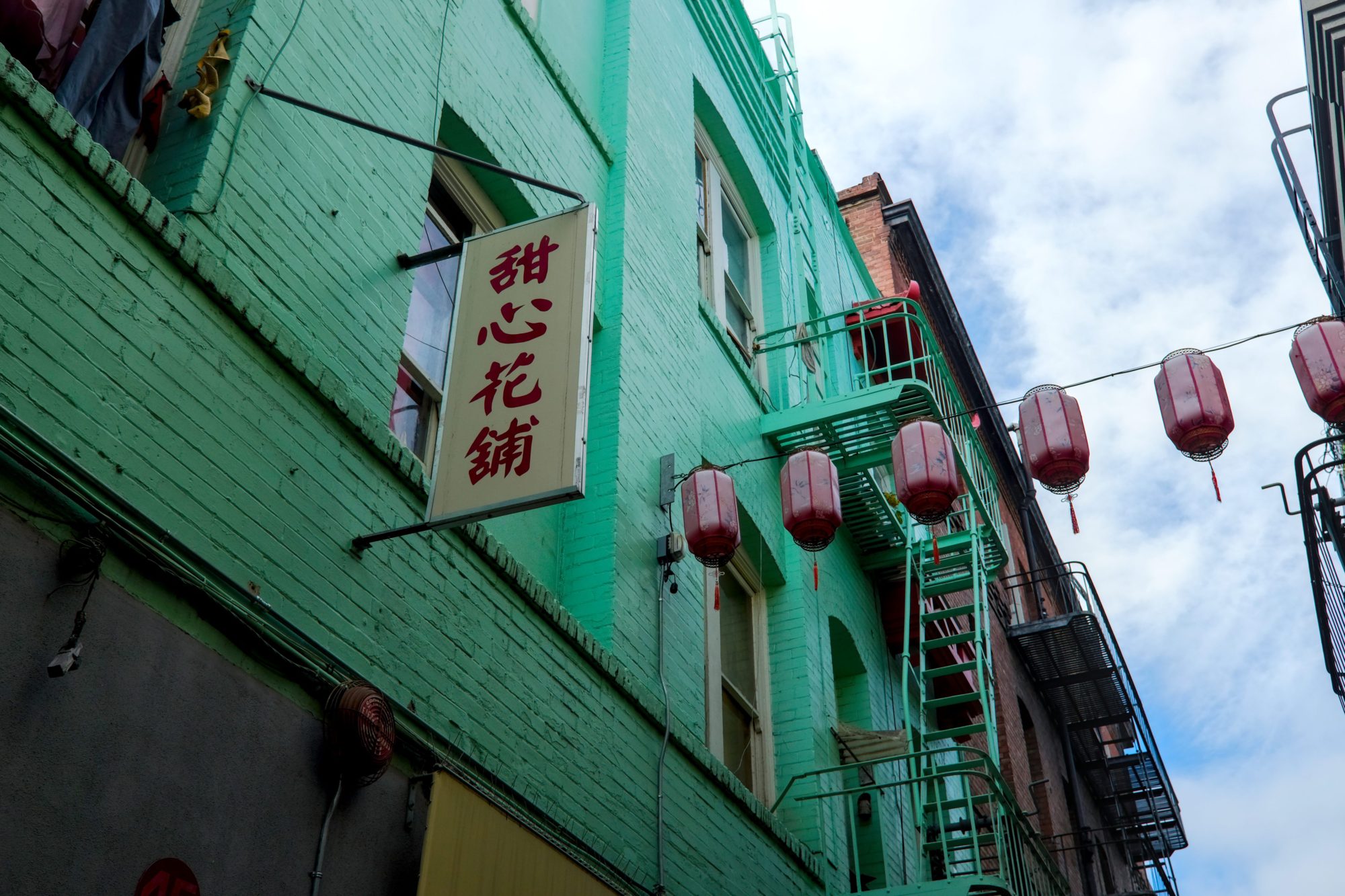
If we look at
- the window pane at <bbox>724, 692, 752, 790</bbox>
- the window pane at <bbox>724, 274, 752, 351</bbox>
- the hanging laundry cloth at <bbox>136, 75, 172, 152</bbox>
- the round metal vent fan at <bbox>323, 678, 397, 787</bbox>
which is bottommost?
the round metal vent fan at <bbox>323, 678, 397, 787</bbox>

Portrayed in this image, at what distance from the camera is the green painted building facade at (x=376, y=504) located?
420 cm

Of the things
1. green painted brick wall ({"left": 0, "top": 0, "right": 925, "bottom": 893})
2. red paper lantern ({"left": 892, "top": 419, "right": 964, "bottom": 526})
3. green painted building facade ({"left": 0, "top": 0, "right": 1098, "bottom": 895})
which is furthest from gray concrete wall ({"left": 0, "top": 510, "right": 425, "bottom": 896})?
red paper lantern ({"left": 892, "top": 419, "right": 964, "bottom": 526})

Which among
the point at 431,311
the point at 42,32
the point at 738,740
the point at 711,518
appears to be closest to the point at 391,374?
the point at 431,311

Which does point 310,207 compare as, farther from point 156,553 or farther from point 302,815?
point 302,815

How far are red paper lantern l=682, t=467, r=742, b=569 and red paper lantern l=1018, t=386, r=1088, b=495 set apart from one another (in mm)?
2249

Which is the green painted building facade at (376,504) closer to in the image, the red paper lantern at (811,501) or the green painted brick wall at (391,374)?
the green painted brick wall at (391,374)

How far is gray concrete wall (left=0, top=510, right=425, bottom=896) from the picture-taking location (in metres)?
3.74

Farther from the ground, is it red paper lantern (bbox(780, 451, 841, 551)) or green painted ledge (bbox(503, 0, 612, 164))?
green painted ledge (bbox(503, 0, 612, 164))

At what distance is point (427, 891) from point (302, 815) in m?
0.61

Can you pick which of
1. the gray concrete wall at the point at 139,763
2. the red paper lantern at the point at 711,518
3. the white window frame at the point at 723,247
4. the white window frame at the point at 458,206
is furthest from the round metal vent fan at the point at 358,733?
the white window frame at the point at 723,247

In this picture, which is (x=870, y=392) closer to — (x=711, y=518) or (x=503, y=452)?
(x=711, y=518)

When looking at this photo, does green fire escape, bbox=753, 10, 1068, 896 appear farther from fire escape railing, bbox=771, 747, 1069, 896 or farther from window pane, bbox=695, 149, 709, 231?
window pane, bbox=695, 149, 709, 231

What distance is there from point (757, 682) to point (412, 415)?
4806 millimetres

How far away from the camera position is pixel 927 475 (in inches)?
359
